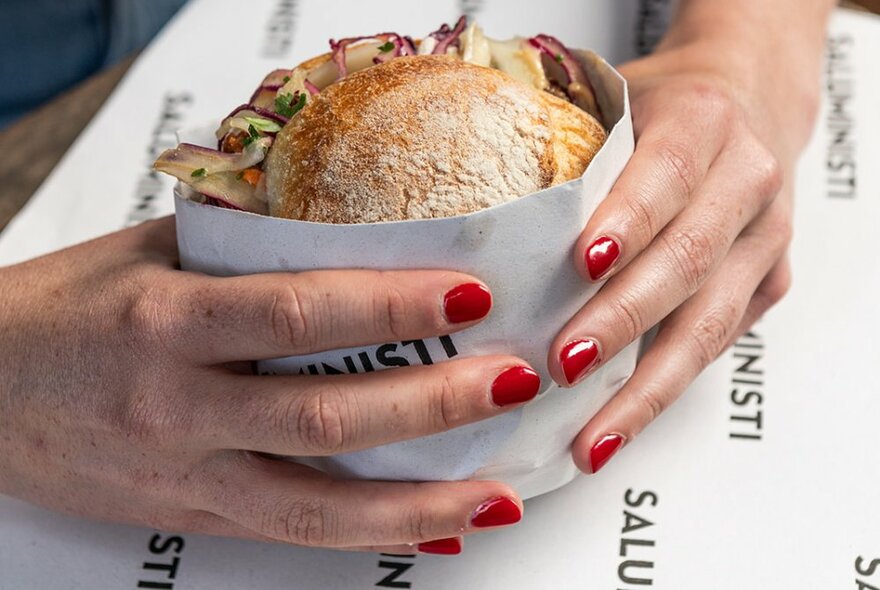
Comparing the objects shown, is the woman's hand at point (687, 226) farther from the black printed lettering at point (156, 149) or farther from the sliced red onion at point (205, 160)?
A: the black printed lettering at point (156, 149)

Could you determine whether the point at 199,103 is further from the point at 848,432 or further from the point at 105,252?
the point at 848,432

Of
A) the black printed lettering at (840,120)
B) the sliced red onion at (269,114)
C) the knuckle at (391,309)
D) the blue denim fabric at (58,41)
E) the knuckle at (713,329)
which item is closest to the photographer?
the knuckle at (391,309)

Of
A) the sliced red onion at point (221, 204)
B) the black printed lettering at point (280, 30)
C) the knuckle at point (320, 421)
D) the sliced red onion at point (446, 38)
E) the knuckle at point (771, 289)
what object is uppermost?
the sliced red onion at point (446, 38)

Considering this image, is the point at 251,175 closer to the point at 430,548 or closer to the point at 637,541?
the point at 430,548

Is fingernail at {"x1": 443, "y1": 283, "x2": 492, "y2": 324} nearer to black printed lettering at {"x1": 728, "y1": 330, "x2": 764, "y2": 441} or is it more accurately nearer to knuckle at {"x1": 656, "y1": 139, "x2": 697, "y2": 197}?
knuckle at {"x1": 656, "y1": 139, "x2": 697, "y2": 197}

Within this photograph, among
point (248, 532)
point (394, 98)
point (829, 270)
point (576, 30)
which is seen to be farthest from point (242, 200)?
point (576, 30)

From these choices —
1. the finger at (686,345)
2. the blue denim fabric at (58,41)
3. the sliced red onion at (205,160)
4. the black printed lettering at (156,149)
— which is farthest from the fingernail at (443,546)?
the blue denim fabric at (58,41)

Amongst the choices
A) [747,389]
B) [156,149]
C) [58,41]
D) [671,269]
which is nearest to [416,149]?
[671,269]
